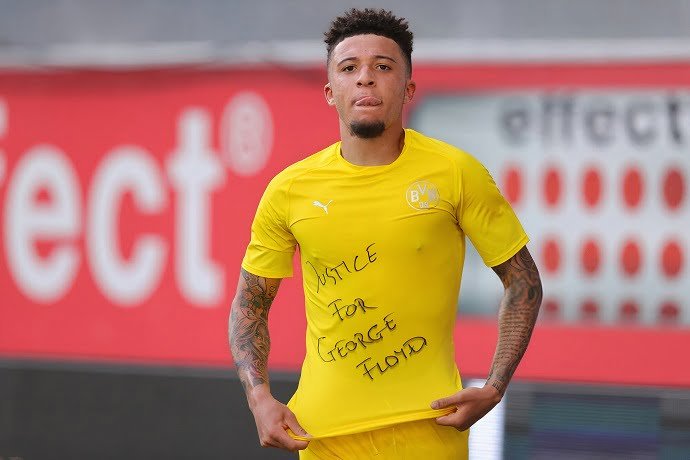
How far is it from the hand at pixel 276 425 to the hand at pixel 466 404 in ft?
1.10

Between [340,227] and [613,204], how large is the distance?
2602 millimetres

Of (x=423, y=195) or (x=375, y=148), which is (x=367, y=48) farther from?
(x=423, y=195)

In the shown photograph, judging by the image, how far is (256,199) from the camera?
5.77 metres

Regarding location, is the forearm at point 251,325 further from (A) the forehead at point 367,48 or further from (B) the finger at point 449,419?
(A) the forehead at point 367,48

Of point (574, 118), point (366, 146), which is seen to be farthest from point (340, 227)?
point (574, 118)

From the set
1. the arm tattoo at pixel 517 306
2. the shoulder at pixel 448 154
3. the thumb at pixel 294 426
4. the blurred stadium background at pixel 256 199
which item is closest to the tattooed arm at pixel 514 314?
the arm tattoo at pixel 517 306

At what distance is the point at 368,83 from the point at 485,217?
0.44 meters

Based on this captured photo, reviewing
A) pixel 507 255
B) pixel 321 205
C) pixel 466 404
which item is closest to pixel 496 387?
pixel 466 404

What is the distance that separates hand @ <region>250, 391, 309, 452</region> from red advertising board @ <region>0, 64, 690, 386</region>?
8.55 ft

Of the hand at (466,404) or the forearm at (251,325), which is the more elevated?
the forearm at (251,325)

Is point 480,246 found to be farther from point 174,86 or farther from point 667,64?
point 174,86

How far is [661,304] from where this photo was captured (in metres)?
5.22

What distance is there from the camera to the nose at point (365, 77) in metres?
2.95

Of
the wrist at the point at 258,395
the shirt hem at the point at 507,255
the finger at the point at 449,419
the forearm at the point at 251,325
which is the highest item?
the shirt hem at the point at 507,255
